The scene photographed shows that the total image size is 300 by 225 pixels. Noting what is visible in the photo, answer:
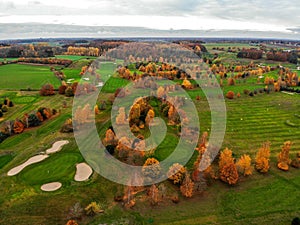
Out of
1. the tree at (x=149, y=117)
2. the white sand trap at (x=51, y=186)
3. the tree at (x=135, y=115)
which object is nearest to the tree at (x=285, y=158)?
the tree at (x=149, y=117)

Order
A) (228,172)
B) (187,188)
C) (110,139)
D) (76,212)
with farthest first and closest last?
(110,139), (228,172), (187,188), (76,212)

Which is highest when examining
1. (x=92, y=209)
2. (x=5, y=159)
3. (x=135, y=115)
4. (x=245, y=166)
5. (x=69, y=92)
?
(x=69, y=92)

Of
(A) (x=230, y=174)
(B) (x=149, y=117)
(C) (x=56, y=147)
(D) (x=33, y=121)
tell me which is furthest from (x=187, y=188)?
(D) (x=33, y=121)

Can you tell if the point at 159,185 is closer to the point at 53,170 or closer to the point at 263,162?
the point at 263,162

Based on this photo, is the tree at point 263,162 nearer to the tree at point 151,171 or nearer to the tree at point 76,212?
the tree at point 151,171

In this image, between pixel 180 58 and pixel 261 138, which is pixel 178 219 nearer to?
pixel 261 138

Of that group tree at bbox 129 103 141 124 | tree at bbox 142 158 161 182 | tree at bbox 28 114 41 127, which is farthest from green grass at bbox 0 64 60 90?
tree at bbox 142 158 161 182

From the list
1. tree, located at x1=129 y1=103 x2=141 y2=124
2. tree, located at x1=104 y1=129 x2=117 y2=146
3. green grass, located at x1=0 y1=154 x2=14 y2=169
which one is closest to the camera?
green grass, located at x1=0 y1=154 x2=14 y2=169

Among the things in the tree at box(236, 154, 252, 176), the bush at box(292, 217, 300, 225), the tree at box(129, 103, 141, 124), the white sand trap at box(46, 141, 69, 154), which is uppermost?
the tree at box(129, 103, 141, 124)

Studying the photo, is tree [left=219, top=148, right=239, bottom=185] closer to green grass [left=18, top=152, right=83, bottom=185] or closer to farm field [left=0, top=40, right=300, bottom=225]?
farm field [left=0, top=40, right=300, bottom=225]
